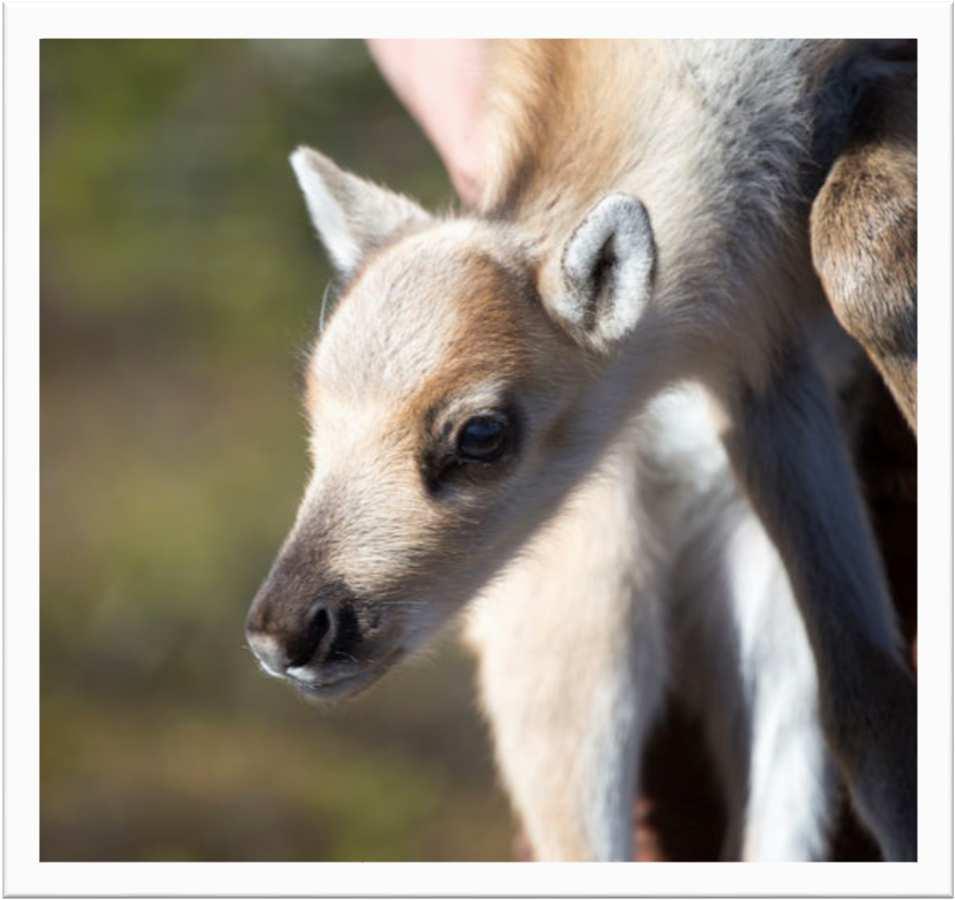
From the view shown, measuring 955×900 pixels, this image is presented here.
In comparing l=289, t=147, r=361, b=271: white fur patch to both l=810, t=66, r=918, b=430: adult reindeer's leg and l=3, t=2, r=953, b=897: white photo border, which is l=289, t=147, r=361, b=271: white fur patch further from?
l=810, t=66, r=918, b=430: adult reindeer's leg

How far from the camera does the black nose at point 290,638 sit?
67.1 inches

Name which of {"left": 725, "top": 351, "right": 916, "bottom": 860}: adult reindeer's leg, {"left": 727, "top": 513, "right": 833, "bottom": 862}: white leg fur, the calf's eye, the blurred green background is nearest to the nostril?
the calf's eye

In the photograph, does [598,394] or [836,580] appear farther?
[836,580]

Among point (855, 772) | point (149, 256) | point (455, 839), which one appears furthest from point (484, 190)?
point (455, 839)

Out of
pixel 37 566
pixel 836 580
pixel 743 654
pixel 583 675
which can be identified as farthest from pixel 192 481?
pixel 836 580

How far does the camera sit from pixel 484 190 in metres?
1.98

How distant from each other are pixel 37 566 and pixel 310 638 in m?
0.45

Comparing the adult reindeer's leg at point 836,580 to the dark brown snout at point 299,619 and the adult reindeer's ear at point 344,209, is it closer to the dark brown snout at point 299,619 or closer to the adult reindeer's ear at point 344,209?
the adult reindeer's ear at point 344,209

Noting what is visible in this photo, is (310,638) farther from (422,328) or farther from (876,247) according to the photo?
(876,247)

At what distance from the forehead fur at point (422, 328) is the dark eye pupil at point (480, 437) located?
0.13 ft

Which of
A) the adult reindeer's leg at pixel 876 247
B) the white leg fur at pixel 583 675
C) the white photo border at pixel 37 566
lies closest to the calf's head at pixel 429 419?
the adult reindeer's leg at pixel 876 247

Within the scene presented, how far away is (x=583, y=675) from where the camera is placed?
91.8 inches
